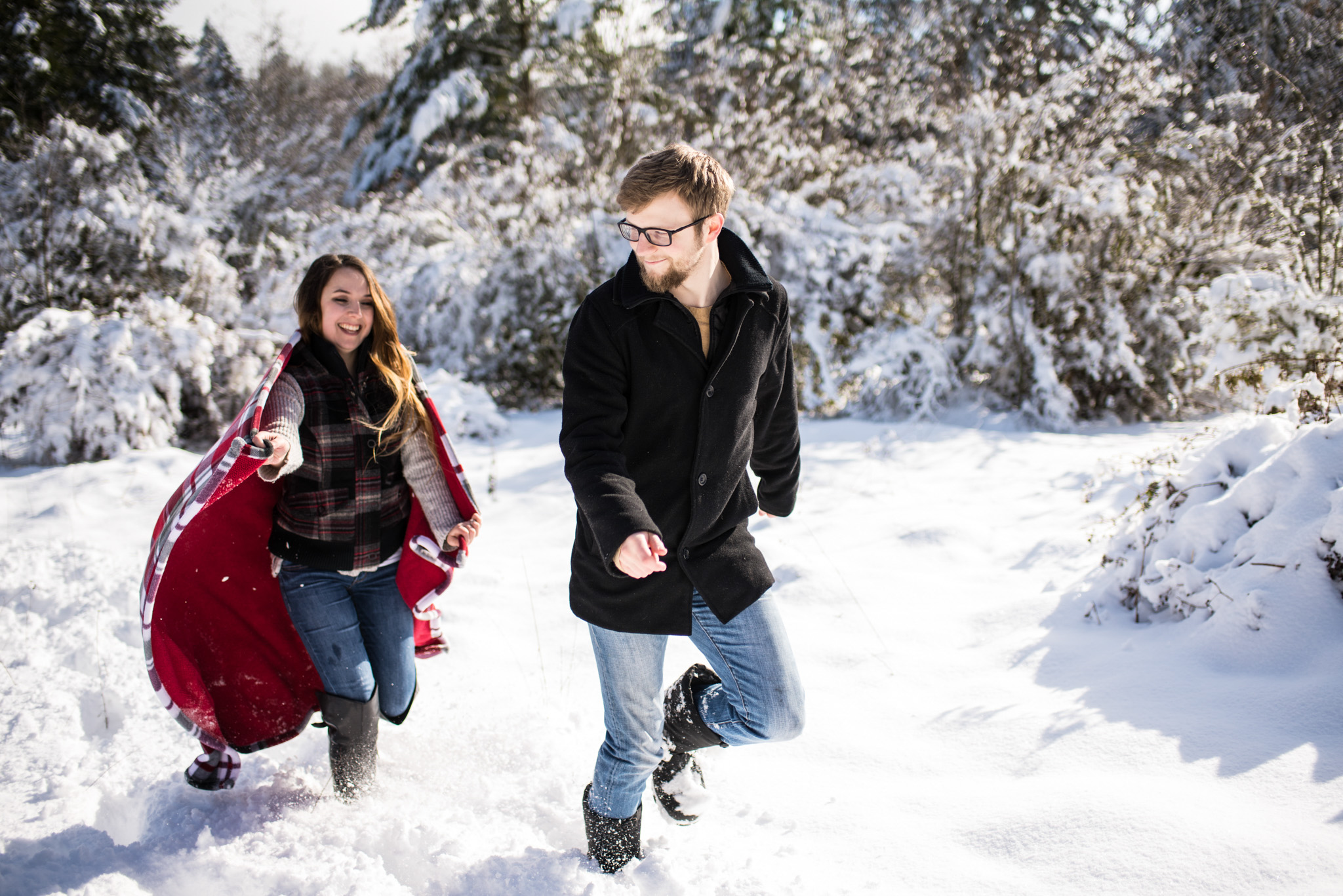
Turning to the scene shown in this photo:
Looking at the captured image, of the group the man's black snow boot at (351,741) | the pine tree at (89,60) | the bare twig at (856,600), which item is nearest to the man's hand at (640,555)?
the man's black snow boot at (351,741)

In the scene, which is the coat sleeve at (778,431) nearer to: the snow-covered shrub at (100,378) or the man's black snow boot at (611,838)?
the man's black snow boot at (611,838)

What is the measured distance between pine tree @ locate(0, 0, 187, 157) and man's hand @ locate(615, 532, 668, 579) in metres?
11.4

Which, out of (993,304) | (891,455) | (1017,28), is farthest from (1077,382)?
(1017,28)

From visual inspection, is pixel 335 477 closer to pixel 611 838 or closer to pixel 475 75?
pixel 611 838

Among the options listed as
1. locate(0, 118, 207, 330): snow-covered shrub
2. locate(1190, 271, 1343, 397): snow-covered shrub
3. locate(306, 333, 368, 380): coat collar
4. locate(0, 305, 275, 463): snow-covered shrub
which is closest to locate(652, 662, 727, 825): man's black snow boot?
locate(306, 333, 368, 380): coat collar

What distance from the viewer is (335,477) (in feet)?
7.37

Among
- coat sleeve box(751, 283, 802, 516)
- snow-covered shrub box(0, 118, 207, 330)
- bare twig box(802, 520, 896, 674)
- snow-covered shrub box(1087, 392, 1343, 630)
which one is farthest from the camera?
snow-covered shrub box(0, 118, 207, 330)

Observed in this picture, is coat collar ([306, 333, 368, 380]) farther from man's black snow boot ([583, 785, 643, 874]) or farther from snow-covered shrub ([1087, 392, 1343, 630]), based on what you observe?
snow-covered shrub ([1087, 392, 1343, 630])

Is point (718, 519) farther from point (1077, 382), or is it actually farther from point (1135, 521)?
point (1077, 382)

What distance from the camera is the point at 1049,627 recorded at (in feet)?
10.4

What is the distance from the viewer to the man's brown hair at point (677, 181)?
165 cm

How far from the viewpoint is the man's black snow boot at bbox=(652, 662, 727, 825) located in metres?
2.00

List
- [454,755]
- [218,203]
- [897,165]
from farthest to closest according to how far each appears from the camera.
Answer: [218,203]
[897,165]
[454,755]

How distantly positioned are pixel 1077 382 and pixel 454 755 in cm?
653
